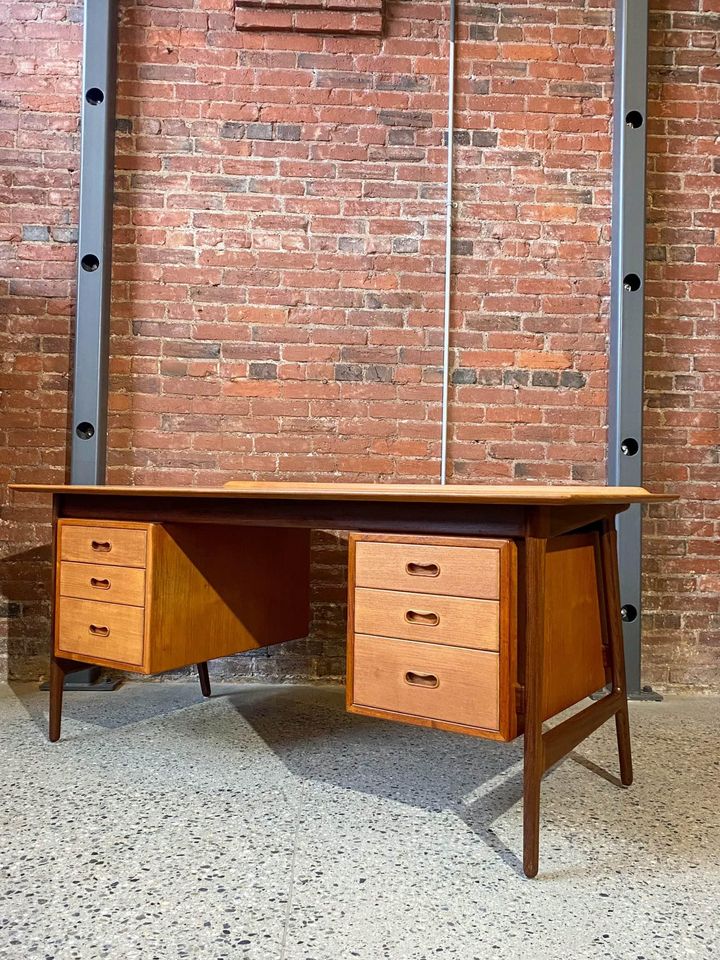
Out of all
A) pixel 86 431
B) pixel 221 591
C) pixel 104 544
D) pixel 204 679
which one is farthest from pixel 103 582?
pixel 86 431

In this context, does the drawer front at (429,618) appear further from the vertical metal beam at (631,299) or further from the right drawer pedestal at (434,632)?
the vertical metal beam at (631,299)

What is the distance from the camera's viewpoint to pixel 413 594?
161 centimetres

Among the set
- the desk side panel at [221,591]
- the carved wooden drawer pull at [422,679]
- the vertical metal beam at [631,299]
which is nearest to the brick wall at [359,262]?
the vertical metal beam at [631,299]

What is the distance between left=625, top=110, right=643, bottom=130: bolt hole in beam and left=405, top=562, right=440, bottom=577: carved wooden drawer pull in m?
2.18

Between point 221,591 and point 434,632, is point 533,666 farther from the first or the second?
point 221,591

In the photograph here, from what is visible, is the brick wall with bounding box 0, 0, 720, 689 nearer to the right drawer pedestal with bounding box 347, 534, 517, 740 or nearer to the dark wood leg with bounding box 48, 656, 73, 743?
the dark wood leg with bounding box 48, 656, 73, 743

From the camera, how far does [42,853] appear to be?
1497mm

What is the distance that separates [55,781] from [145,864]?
573 millimetres

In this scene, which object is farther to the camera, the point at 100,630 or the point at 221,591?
the point at 221,591

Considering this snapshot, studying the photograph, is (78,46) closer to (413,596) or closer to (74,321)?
(74,321)

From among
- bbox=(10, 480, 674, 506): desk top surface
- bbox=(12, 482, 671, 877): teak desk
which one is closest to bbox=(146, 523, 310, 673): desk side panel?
bbox=(12, 482, 671, 877): teak desk

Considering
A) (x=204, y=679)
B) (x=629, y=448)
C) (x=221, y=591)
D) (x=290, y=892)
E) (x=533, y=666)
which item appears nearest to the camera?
(x=290, y=892)

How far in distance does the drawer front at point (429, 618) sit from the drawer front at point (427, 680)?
20 millimetres

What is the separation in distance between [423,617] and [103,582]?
105 centimetres
